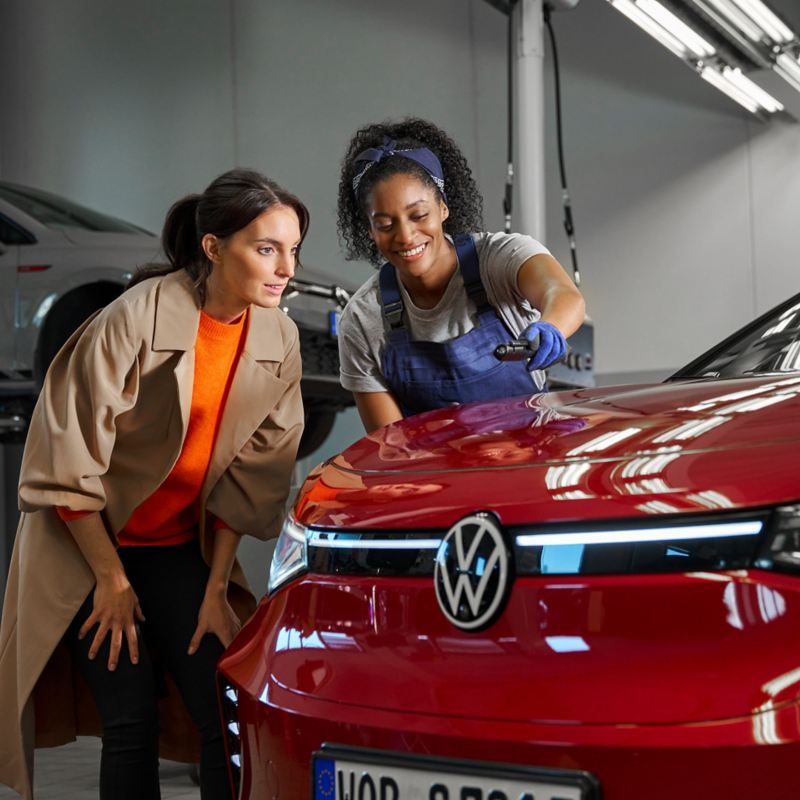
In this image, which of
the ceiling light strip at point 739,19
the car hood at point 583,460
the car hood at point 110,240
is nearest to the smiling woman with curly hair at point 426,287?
the car hood at point 583,460

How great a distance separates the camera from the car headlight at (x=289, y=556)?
1.52 metres

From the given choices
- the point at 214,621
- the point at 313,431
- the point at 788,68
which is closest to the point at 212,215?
the point at 214,621

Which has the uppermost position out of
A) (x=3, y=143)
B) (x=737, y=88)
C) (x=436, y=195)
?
(x=3, y=143)

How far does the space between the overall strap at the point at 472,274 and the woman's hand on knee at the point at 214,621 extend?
0.71 m

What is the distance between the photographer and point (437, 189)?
220 cm

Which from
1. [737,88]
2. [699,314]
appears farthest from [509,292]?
[699,314]

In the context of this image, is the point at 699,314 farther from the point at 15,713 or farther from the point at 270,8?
the point at 15,713

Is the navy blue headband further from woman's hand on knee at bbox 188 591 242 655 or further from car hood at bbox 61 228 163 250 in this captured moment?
car hood at bbox 61 228 163 250

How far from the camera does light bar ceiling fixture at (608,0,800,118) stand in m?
4.70

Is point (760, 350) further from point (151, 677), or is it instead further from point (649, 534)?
point (151, 677)

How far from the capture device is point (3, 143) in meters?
9.06

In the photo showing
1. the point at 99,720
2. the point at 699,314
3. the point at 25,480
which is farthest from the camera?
the point at 699,314

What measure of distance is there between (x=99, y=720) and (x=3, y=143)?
7833 mm

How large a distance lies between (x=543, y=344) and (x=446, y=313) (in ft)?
1.47
